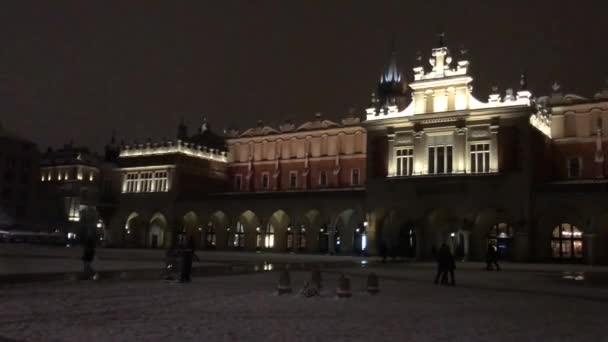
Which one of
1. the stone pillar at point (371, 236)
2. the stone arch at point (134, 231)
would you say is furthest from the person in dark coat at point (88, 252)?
the stone arch at point (134, 231)

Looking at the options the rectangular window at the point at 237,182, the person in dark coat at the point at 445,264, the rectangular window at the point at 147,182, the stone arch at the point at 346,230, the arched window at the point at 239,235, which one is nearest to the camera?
the person in dark coat at the point at 445,264

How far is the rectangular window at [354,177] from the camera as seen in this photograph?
64000 millimetres

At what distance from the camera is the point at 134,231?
69.8 meters

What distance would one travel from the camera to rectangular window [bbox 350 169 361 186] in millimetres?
64000

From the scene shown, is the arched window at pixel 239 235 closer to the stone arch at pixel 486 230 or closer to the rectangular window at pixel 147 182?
the rectangular window at pixel 147 182

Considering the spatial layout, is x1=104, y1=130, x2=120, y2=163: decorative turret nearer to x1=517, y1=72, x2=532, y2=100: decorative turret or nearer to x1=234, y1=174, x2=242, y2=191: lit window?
x1=234, y1=174, x2=242, y2=191: lit window

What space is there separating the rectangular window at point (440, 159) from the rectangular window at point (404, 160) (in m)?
1.80

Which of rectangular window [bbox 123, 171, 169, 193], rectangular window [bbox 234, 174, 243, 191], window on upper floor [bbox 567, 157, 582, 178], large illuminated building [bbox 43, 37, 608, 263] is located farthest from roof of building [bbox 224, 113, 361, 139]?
window on upper floor [bbox 567, 157, 582, 178]

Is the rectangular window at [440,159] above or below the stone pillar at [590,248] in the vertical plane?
above

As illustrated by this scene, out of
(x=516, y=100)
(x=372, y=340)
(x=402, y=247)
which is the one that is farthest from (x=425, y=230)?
(x=372, y=340)

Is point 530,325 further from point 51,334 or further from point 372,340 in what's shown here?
point 51,334

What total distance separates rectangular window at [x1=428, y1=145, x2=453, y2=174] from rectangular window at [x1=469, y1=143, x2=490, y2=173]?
1.87 meters

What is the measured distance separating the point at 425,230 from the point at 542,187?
9884 millimetres

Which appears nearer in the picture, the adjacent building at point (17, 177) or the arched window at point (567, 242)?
the arched window at point (567, 242)
